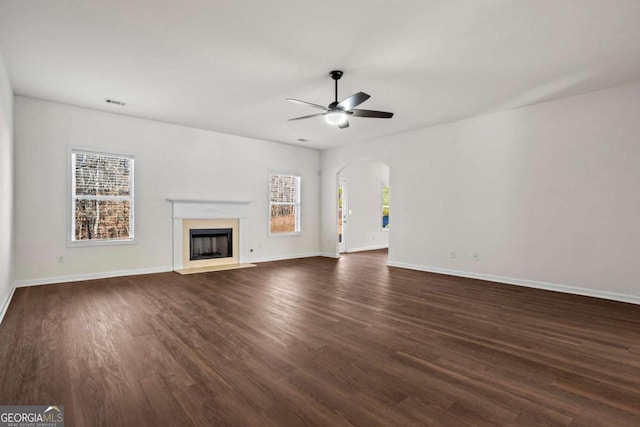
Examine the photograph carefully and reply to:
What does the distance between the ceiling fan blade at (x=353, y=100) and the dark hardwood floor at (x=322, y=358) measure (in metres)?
2.41

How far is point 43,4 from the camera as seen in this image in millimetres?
2738

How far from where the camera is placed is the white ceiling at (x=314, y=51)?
110 inches

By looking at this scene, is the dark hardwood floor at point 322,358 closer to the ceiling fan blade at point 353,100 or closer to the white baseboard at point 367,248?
the ceiling fan blade at point 353,100

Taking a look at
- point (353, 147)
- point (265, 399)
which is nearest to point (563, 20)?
point (265, 399)

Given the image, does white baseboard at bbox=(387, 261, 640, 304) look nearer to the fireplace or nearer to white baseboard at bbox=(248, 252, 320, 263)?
white baseboard at bbox=(248, 252, 320, 263)

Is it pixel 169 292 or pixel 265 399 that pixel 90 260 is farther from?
pixel 265 399

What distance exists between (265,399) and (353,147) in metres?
6.70

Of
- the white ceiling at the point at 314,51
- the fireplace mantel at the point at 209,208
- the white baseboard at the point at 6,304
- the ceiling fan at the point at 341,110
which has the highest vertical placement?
the white ceiling at the point at 314,51

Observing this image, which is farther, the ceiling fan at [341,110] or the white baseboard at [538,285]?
the white baseboard at [538,285]

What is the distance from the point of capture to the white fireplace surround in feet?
20.9

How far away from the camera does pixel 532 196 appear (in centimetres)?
515

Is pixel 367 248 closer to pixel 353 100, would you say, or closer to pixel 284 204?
pixel 284 204

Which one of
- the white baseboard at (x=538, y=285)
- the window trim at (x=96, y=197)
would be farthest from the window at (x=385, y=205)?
the window trim at (x=96, y=197)

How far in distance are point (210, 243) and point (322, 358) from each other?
16.6 ft
